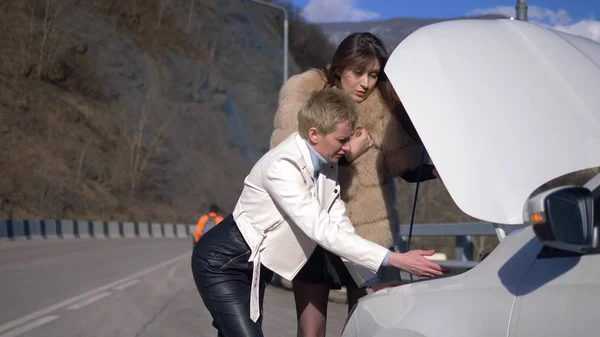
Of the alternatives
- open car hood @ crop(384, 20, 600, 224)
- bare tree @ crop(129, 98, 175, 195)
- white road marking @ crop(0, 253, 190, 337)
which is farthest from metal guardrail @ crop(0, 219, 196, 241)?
open car hood @ crop(384, 20, 600, 224)

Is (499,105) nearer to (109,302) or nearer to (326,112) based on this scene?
(326,112)

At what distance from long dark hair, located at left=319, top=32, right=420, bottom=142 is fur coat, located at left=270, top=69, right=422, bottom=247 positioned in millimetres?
29

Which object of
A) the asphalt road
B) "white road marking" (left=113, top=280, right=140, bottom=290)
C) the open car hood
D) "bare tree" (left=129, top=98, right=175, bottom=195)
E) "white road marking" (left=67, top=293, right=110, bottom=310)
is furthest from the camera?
"bare tree" (left=129, top=98, right=175, bottom=195)

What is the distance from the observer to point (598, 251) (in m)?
2.54

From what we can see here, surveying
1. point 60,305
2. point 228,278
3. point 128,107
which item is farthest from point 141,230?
point 228,278

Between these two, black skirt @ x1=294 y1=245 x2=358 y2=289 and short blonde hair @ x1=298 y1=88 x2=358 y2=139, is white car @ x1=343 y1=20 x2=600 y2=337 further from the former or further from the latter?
black skirt @ x1=294 y1=245 x2=358 y2=289

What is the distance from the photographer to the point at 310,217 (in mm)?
3576

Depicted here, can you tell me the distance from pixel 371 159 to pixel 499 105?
1.10 m

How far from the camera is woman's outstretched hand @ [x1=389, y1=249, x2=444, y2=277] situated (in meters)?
Answer: 3.36

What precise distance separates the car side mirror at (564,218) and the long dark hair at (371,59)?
Answer: 168 cm

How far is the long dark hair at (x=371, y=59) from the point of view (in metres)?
4.18

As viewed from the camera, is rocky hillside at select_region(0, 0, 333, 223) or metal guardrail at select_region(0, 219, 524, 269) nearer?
metal guardrail at select_region(0, 219, 524, 269)

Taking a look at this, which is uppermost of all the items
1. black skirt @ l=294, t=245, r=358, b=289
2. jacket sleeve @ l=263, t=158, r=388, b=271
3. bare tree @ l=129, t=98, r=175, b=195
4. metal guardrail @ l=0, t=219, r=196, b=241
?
jacket sleeve @ l=263, t=158, r=388, b=271

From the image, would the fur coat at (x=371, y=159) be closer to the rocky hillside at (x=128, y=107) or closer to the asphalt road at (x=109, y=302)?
the asphalt road at (x=109, y=302)
